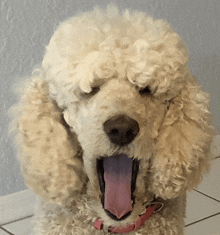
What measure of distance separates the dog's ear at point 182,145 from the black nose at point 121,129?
16 centimetres

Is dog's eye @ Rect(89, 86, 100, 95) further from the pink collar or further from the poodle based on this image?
the pink collar

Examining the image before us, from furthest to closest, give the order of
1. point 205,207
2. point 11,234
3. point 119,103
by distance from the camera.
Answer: point 205,207, point 11,234, point 119,103

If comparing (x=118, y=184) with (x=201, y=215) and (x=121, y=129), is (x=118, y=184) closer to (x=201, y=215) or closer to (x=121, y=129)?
(x=121, y=129)

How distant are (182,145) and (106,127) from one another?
28 centimetres

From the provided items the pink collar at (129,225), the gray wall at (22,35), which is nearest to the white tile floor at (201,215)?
the gray wall at (22,35)

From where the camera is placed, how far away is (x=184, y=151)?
1170mm

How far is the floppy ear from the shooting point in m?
1.15

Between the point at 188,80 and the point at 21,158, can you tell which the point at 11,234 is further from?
the point at 188,80

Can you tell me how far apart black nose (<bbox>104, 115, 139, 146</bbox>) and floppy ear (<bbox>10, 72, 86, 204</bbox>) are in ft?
0.65

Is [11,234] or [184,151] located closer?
[184,151]

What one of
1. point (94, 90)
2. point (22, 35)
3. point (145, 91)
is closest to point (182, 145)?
point (145, 91)

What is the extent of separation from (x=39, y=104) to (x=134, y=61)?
0.32 meters

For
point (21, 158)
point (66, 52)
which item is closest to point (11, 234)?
point (21, 158)

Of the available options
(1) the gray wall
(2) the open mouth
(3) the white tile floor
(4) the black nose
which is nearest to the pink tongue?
(2) the open mouth
